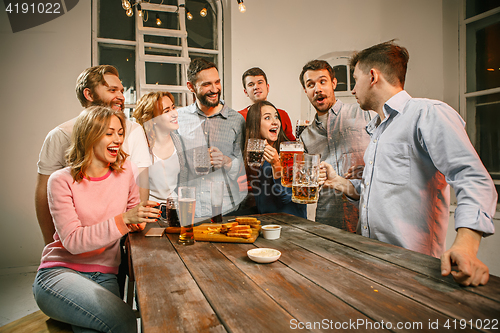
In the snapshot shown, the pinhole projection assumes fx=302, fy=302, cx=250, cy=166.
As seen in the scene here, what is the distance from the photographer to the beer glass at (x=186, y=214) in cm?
153

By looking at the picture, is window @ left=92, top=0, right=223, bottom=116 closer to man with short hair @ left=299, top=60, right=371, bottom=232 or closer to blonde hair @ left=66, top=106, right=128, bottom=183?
man with short hair @ left=299, top=60, right=371, bottom=232

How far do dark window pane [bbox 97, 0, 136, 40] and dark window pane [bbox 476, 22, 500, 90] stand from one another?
12.5ft

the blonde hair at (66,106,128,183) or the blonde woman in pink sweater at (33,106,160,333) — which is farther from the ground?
the blonde hair at (66,106,128,183)

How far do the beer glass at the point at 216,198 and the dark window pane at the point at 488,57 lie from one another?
10.2ft

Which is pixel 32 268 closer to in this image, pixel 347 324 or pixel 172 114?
pixel 172 114

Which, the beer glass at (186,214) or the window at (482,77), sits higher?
the window at (482,77)

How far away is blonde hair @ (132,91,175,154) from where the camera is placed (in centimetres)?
306

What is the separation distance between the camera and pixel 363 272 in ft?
3.61

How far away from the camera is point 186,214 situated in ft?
4.99

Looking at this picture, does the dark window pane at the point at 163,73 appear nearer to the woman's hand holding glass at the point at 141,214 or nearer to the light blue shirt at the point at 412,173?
→ the woman's hand holding glass at the point at 141,214

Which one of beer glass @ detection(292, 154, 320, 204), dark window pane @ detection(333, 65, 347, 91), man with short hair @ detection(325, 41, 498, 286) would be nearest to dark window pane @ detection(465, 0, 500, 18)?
dark window pane @ detection(333, 65, 347, 91)

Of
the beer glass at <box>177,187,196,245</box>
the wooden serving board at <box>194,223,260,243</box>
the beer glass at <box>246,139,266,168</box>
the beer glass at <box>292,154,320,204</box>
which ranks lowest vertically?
the wooden serving board at <box>194,223,260,243</box>

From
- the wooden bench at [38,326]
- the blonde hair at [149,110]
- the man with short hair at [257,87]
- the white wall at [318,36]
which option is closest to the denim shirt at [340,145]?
the man with short hair at [257,87]

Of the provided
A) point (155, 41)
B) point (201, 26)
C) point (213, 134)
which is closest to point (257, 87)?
point (213, 134)
